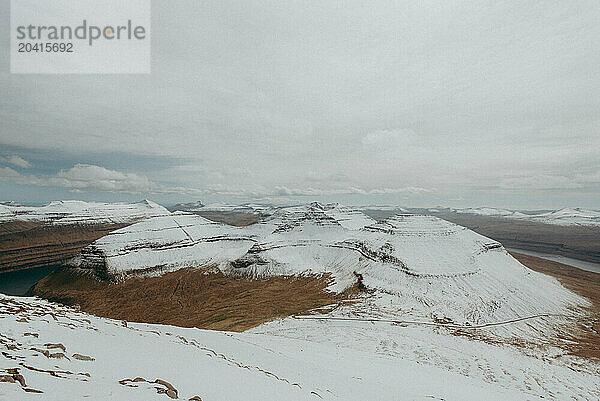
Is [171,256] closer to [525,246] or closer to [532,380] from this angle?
[532,380]

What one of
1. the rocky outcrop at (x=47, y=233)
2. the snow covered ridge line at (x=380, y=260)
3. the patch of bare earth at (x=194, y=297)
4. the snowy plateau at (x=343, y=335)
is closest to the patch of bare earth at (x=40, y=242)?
the rocky outcrop at (x=47, y=233)

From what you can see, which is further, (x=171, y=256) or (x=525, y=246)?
(x=525, y=246)

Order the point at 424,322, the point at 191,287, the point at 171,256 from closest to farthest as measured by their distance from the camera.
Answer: the point at 424,322 < the point at 191,287 < the point at 171,256

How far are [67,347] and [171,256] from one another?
71183 mm

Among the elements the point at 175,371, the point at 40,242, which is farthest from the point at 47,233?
the point at 175,371

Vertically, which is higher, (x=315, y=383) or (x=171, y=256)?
(x=315, y=383)

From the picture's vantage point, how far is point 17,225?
5738 inches

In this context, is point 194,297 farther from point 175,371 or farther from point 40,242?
point 40,242

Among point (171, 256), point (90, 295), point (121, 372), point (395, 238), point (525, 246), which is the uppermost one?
point (121, 372)

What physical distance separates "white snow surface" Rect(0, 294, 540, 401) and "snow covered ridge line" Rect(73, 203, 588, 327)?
24.8 m

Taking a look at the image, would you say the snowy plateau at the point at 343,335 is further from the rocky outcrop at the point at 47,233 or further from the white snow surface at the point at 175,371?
the rocky outcrop at the point at 47,233

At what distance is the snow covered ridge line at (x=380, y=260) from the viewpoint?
3925 centimetres

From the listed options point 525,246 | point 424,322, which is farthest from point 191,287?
point 525,246

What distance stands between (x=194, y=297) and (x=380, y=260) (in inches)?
1601
